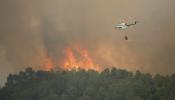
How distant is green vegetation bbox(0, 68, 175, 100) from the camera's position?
241 feet

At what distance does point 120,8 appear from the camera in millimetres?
71250

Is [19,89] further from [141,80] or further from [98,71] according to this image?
[141,80]

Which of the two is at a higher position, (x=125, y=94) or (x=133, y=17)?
(x=133, y=17)

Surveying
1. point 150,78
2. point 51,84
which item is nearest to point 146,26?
point 150,78

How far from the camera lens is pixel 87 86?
250ft

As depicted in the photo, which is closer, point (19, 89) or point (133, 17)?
point (133, 17)

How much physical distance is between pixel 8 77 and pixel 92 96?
32.3 ft

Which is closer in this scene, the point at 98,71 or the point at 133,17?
the point at 133,17

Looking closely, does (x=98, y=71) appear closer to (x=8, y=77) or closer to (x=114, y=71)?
(x=114, y=71)

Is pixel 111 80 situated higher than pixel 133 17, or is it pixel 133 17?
pixel 133 17

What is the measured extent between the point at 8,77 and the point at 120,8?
595 inches

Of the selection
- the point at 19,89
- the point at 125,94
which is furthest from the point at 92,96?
the point at 19,89

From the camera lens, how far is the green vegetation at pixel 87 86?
73.4m

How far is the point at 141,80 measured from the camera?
7712 cm
